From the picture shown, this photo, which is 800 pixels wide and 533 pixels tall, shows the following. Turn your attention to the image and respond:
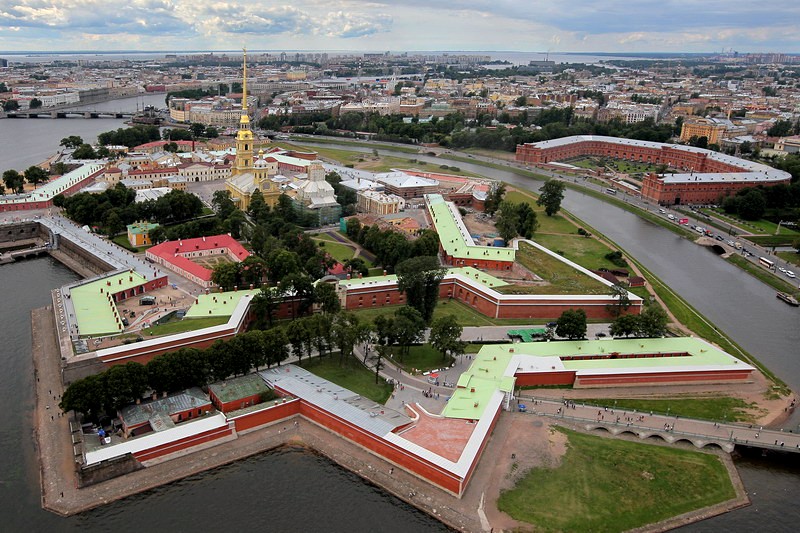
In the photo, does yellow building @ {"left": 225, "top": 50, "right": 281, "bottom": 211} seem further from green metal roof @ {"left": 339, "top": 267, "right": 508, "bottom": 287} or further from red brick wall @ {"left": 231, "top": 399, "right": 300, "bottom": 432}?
red brick wall @ {"left": 231, "top": 399, "right": 300, "bottom": 432}

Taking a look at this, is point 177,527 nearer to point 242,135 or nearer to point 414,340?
point 414,340

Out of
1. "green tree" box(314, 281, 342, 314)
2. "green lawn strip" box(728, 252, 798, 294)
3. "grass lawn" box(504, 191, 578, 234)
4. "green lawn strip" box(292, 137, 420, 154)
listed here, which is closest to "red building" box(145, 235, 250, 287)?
"green tree" box(314, 281, 342, 314)

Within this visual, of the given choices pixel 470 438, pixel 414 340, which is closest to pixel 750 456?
pixel 470 438

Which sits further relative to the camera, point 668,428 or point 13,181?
point 13,181

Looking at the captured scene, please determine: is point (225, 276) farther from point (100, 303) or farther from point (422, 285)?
point (422, 285)

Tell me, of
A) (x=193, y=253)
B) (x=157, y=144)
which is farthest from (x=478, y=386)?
(x=157, y=144)

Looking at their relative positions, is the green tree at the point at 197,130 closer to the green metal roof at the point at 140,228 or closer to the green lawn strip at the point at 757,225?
the green metal roof at the point at 140,228

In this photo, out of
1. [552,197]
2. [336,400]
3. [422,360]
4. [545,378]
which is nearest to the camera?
[336,400]
